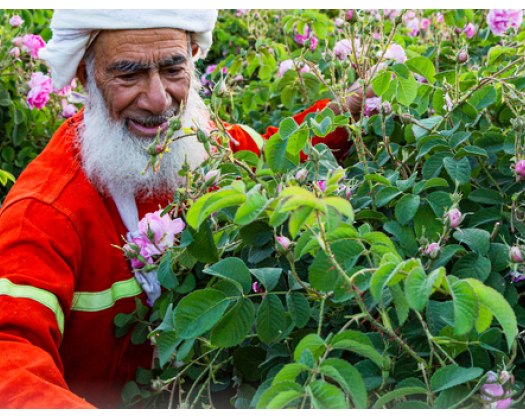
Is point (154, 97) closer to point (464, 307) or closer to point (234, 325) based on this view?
point (234, 325)

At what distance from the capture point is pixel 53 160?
2.32m

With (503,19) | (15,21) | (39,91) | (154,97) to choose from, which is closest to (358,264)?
(154,97)

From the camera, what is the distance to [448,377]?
1.25 meters

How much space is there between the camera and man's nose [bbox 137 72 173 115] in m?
2.27

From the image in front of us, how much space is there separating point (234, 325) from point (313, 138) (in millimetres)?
1118

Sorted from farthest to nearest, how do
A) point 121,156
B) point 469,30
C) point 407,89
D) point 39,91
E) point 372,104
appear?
1. point 39,91
2. point 469,30
3. point 121,156
4. point 372,104
5. point 407,89

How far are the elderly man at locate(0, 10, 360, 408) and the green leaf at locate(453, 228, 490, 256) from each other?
2.28 ft

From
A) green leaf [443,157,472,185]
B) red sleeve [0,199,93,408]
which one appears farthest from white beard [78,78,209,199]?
green leaf [443,157,472,185]

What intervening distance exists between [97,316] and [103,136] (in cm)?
53

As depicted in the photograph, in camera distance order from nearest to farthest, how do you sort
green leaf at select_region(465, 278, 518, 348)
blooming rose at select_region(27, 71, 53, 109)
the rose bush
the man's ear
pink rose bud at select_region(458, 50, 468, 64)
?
green leaf at select_region(465, 278, 518, 348) → the rose bush → pink rose bud at select_region(458, 50, 468, 64) → the man's ear → blooming rose at select_region(27, 71, 53, 109)

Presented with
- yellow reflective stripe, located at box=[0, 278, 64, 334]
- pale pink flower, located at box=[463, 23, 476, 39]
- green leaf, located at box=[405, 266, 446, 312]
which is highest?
green leaf, located at box=[405, 266, 446, 312]

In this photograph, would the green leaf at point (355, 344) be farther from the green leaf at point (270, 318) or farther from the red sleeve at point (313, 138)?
the red sleeve at point (313, 138)

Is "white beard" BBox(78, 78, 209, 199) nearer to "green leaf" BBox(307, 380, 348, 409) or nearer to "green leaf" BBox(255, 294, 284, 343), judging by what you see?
"green leaf" BBox(255, 294, 284, 343)

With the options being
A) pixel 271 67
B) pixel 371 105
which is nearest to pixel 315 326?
pixel 371 105
